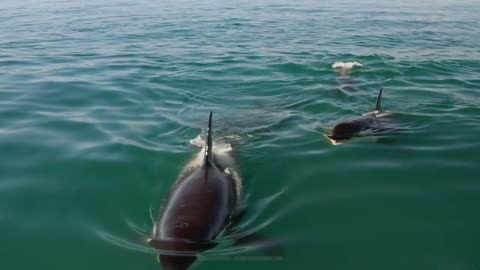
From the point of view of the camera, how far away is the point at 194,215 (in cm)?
648

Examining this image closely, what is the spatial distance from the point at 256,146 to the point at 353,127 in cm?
235

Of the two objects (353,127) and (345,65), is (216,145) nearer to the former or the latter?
(353,127)

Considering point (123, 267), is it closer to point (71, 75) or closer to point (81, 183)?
point (81, 183)

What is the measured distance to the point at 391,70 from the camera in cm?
1762

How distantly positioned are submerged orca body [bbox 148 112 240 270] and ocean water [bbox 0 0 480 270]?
0.25m

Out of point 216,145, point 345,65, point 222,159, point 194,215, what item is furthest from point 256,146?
point 345,65

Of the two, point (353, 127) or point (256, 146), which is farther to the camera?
point (353, 127)

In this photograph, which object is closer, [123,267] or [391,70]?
[123,267]

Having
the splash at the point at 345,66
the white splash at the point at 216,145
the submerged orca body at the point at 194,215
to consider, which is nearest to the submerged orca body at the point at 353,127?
the white splash at the point at 216,145

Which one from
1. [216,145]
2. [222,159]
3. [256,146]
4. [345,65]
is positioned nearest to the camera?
[222,159]

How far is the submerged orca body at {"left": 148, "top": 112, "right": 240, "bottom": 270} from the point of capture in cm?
592

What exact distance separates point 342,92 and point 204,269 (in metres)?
9.85

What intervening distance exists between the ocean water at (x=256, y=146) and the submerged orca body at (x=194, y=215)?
0.25 meters

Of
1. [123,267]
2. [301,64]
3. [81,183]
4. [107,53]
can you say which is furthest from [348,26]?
[123,267]
